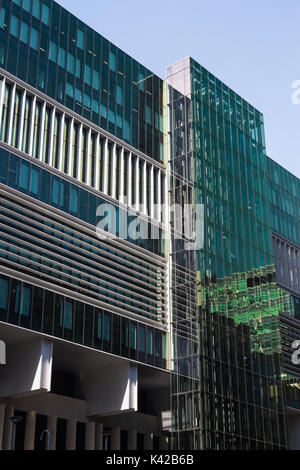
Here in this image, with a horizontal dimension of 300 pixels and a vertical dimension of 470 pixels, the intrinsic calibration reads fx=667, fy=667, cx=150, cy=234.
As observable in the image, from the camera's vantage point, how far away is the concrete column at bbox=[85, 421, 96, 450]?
43250 millimetres

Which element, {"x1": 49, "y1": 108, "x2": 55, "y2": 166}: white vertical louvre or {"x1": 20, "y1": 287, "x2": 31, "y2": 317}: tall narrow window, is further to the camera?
{"x1": 49, "y1": 108, "x2": 55, "y2": 166}: white vertical louvre

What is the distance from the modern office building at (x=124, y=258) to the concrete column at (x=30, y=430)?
4.5 inches

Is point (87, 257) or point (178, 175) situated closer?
point (87, 257)

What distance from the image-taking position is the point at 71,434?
42.6 metres

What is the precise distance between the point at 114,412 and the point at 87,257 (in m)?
9.90

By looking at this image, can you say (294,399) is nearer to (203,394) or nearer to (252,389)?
(252,389)

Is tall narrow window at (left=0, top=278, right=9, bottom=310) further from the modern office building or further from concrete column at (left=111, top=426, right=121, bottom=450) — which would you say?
concrete column at (left=111, top=426, right=121, bottom=450)

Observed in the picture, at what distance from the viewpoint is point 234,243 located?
50.1 meters

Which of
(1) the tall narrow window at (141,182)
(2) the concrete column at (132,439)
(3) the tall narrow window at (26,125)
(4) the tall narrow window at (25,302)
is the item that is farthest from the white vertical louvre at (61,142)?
(2) the concrete column at (132,439)

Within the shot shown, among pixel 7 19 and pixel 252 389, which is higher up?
pixel 7 19

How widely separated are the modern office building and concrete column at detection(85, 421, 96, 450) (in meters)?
0.18

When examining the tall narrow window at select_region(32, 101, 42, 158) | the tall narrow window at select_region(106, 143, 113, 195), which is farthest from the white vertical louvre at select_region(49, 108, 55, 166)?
the tall narrow window at select_region(106, 143, 113, 195)

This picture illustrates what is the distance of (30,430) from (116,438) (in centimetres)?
753
